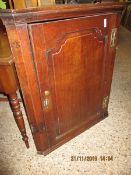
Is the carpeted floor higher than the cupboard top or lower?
lower

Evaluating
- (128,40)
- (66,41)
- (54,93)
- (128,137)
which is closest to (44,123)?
(54,93)

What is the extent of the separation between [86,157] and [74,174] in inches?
6.3

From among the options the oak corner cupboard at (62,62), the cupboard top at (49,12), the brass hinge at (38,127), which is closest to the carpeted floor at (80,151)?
the oak corner cupboard at (62,62)

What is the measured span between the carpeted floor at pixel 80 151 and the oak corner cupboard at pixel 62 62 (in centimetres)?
9

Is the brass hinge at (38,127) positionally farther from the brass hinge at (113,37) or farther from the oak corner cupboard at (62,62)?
the brass hinge at (113,37)

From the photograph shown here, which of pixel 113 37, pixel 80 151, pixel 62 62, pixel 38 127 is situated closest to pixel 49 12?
pixel 62 62

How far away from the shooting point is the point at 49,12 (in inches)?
26.9

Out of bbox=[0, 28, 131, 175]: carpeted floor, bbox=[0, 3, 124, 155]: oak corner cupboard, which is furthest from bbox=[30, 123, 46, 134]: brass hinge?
bbox=[0, 28, 131, 175]: carpeted floor

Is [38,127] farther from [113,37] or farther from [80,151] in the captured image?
[113,37]

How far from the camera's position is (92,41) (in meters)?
0.96

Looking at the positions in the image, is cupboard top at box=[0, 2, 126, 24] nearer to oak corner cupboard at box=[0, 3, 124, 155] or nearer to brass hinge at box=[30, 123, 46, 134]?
oak corner cupboard at box=[0, 3, 124, 155]

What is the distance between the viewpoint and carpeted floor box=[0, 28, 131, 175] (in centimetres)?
111

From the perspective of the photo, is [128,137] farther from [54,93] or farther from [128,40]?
[128,40]

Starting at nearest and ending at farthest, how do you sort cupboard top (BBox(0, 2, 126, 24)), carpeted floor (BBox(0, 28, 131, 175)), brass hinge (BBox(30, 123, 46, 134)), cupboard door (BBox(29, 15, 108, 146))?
cupboard top (BBox(0, 2, 126, 24))
cupboard door (BBox(29, 15, 108, 146))
brass hinge (BBox(30, 123, 46, 134))
carpeted floor (BBox(0, 28, 131, 175))
